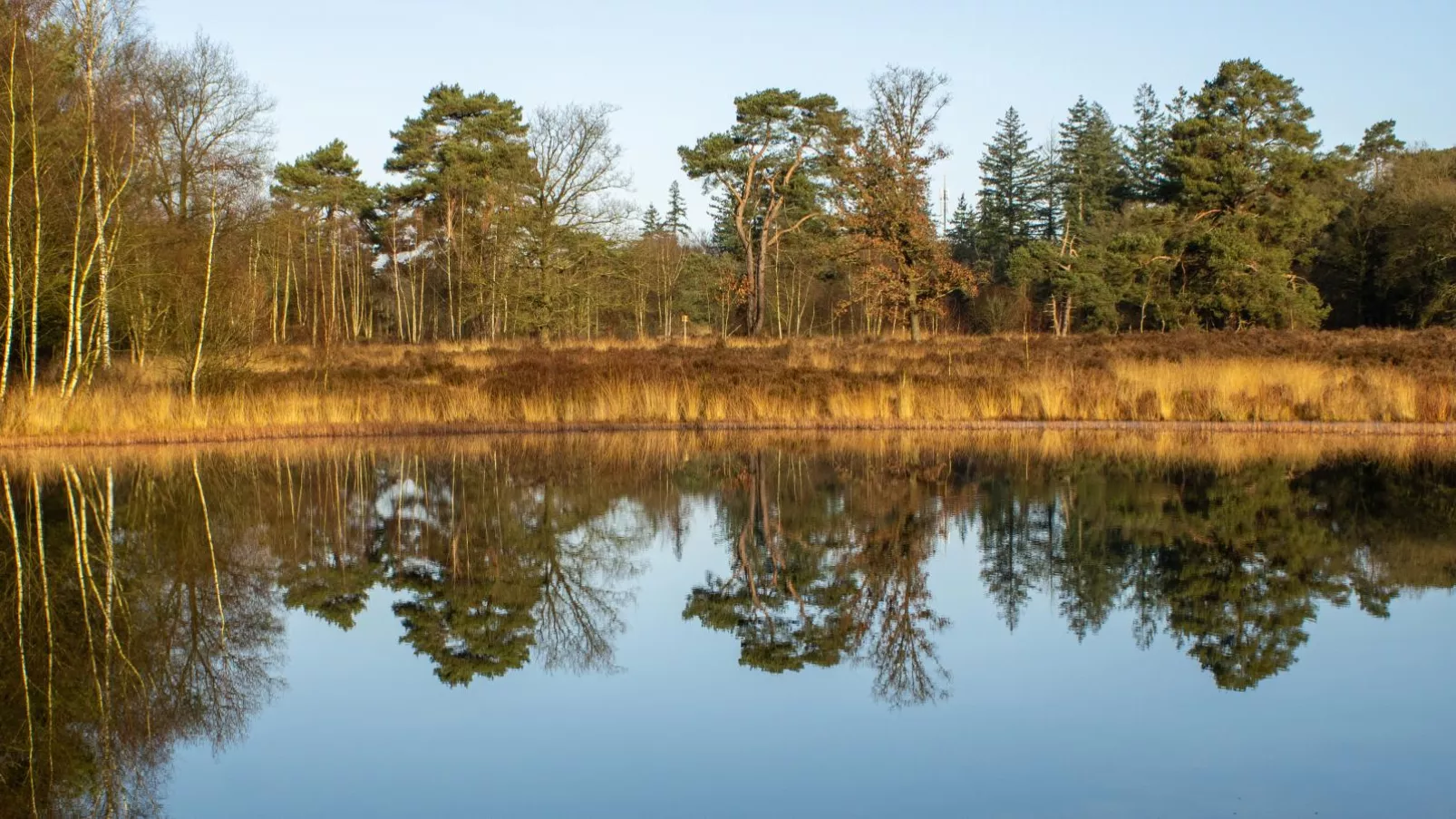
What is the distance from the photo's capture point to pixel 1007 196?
68750mm

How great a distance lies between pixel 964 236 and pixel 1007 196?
10780mm

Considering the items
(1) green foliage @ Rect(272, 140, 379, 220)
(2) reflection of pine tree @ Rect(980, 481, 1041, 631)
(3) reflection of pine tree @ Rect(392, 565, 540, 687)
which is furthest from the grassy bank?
(1) green foliage @ Rect(272, 140, 379, 220)

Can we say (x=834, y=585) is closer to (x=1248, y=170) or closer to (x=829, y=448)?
(x=829, y=448)

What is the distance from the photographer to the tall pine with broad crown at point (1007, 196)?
66.4 meters

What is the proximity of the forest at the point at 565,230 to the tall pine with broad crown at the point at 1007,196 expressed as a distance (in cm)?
562

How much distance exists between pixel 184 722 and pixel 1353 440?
16.7m

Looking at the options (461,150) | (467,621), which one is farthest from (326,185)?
(467,621)

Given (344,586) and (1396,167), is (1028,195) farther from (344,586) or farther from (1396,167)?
(344,586)

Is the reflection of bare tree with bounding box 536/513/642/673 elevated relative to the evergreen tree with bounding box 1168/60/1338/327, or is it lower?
lower

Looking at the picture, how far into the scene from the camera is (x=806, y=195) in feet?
147

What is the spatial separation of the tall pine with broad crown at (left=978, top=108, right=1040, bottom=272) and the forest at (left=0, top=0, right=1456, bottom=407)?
18.4ft

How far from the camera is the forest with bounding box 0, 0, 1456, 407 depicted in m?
19.2

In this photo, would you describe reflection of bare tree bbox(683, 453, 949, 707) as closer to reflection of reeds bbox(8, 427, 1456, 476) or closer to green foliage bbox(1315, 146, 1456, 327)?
reflection of reeds bbox(8, 427, 1456, 476)

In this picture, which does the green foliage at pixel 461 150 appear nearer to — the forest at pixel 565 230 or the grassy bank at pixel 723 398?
the forest at pixel 565 230
